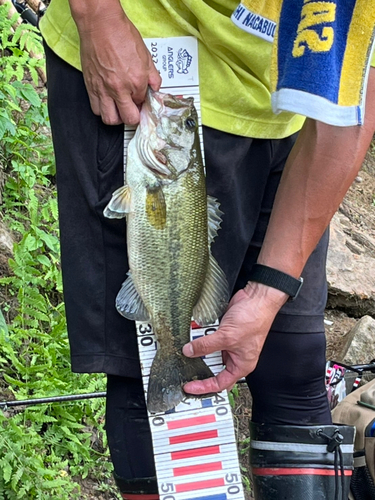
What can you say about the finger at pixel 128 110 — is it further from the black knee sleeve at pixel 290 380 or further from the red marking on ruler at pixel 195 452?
the red marking on ruler at pixel 195 452

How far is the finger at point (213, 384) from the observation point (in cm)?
187

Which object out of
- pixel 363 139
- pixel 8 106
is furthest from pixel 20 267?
pixel 363 139

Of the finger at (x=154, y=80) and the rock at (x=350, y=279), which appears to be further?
the rock at (x=350, y=279)

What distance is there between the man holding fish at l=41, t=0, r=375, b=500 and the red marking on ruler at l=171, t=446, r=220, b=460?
97mm

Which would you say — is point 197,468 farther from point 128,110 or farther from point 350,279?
point 350,279

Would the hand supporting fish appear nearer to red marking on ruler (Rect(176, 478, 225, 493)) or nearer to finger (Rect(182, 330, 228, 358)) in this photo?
finger (Rect(182, 330, 228, 358))

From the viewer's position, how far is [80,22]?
171cm

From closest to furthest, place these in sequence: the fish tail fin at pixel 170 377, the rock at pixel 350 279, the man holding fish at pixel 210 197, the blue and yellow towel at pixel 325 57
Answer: the blue and yellow towel at pixel 325 57, the man holding fish at pixel 210 197, the fish tail fin at pixel 170 377, the rock at pixel 350 279

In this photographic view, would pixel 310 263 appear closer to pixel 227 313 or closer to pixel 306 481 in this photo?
pixel 227 313

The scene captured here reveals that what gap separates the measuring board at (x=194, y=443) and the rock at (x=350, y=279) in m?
3.02

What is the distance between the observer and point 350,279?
16.4 feet

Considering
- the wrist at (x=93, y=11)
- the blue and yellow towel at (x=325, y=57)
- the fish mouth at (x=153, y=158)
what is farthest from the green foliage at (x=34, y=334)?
the blue and yellow towel at (x=325, y=57)

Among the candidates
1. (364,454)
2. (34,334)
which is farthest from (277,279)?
(34,334)

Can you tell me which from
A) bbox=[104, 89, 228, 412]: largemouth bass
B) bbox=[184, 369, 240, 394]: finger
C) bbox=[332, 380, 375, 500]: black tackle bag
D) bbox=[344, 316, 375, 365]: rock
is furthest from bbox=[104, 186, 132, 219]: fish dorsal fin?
bbox=[344, 316, 375, 365]: rock
